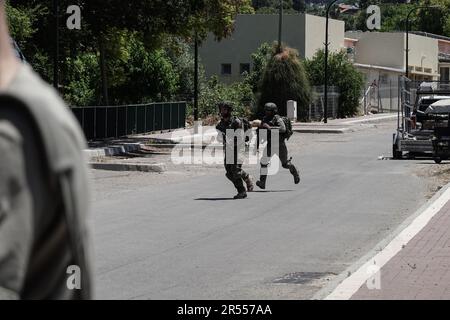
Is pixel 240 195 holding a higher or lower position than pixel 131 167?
lower

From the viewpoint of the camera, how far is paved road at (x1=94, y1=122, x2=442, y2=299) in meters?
10.2

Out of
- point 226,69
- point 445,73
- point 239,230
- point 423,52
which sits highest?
point 423,52

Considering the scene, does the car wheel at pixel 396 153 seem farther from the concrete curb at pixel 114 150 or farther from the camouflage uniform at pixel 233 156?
the camouflage uniform at pixel 233 156

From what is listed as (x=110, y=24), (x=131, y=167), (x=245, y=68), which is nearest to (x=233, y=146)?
(x=131, y=167)

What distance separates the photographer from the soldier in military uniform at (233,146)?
19109 millimetres

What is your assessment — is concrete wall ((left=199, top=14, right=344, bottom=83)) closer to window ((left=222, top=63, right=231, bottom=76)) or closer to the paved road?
window ((left=222, top=63, right=231, bottom=76))

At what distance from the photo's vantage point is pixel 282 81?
5497 cm

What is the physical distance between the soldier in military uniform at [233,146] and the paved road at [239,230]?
38 cm

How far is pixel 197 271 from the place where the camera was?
1091 cm

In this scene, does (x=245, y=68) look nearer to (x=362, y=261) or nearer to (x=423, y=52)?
(x=423, y=52)

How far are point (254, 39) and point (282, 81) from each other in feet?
51.1

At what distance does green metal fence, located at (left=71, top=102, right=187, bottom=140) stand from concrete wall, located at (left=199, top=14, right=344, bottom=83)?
25.1 metres

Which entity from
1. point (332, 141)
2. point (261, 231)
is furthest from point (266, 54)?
point (261, 231)
